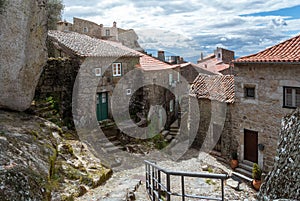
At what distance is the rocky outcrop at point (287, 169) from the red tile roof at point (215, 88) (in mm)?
10741

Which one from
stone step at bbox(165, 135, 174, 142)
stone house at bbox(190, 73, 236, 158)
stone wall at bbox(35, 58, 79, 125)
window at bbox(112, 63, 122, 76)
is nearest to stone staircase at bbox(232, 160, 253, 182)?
stone house at bbox(190, 73, 236, 158)

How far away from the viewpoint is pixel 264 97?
37.9ft

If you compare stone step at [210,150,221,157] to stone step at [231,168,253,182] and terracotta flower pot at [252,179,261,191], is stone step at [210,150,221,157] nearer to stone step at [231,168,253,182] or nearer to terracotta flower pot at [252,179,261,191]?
stone step at [231,168,253,182]

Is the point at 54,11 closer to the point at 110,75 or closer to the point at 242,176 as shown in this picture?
the point at 110,75

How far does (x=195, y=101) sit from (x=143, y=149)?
4012 millimetres

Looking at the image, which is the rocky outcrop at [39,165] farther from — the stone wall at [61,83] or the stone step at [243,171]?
the stone step at [243,171]

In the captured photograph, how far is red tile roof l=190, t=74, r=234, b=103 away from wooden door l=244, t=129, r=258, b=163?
5.68 feet

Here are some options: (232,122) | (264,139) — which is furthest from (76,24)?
(264,139)

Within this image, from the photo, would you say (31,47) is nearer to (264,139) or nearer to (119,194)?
(119,194)

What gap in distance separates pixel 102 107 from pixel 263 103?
7.93 meters

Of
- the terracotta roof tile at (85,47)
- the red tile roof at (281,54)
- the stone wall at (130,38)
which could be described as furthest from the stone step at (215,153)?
the stone wall at (130,38)

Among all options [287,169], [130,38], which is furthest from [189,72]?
[287,169]

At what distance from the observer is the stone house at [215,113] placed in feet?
44.4

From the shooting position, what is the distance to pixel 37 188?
4.01 m
